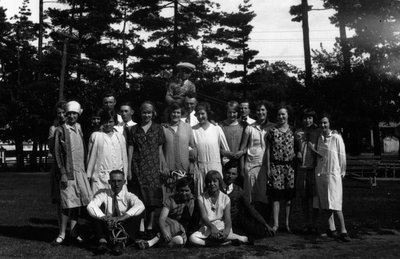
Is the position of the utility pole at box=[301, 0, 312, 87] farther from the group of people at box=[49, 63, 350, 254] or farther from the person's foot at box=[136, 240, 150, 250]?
the person's foot at box=[136, 240, 150, 250]

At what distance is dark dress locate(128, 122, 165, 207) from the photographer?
26.3 ft

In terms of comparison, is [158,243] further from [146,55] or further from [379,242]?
[146,55]

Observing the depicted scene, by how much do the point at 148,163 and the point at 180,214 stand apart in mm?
854

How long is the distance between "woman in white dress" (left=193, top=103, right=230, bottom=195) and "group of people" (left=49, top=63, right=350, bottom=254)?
0.01 m

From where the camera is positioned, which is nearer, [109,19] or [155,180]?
[155,180]

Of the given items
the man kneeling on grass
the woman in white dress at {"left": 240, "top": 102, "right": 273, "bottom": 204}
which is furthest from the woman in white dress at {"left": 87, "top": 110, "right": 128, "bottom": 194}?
the woman in white dress at {"left": 240, "top": 102, "right": 273, "bottom": 204}

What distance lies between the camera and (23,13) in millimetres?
44125

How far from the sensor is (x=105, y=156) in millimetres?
8016

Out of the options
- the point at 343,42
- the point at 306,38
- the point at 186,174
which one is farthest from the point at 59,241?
the point at 306,38

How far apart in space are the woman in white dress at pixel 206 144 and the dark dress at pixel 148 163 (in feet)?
2.01

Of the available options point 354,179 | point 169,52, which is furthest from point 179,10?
point 354,179

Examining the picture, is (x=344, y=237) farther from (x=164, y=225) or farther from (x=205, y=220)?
(x=164, y=225)

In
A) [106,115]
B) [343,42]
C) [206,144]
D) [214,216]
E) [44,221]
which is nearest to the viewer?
[214,216]

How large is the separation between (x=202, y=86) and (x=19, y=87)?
42.0ft
